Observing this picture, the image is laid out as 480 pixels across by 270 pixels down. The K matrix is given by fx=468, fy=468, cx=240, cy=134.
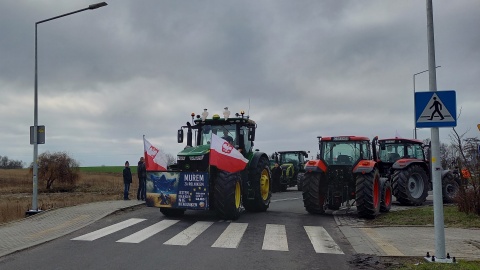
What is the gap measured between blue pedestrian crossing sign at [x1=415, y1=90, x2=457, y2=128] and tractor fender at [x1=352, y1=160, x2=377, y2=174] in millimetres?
6088

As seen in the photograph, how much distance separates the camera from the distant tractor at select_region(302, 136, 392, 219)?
14.8 m

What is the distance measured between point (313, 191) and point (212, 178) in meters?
3.62

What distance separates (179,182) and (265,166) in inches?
158

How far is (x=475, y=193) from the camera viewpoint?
14.3m

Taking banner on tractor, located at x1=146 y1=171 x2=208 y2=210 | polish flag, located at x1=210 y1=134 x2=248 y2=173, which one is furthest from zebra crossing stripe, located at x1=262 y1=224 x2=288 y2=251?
banner on tractor, located at x1=146 y1=171 x2=208 y2=210

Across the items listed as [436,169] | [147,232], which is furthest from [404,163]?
[147,232]

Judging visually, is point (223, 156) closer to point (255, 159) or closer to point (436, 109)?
point (255, 159)

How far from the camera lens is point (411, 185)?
1894cm

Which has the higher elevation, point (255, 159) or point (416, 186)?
point (255, 159)

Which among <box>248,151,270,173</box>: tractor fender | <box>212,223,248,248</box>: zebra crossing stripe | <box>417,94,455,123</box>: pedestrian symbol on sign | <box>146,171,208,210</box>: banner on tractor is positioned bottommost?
<box>212,223,248,248</box>: zebra crossing stripe

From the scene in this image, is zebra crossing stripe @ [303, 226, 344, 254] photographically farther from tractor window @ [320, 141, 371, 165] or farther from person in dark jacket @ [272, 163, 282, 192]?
person in dark jacket @ [272, 163, 282, 192]

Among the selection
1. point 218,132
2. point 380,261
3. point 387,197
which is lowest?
point 380,261

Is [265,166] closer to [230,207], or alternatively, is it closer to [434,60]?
[230,207]

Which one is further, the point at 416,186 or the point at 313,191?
the point at 416,186
